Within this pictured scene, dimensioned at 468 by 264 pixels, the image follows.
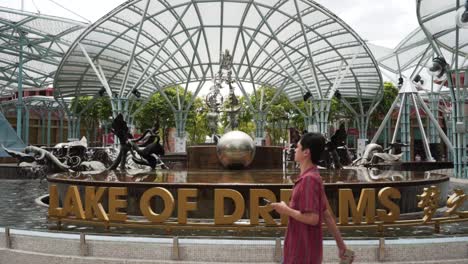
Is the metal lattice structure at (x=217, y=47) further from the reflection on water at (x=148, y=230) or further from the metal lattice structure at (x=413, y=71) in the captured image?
the reflection on water at (x=148, y=230)

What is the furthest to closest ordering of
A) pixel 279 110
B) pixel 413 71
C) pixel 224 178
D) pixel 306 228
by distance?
pixel 279 110
pixel 413 71
pixel 224 178
pixel 306 228

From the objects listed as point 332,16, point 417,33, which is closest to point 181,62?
point 332,16

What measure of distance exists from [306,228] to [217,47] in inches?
2062

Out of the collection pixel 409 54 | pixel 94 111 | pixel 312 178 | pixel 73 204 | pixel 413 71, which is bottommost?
pixel 73 204

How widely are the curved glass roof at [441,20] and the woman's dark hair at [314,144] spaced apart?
90.4 ft

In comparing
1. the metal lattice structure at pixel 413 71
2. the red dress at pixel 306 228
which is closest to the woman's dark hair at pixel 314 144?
the red dress at pixel 306 228

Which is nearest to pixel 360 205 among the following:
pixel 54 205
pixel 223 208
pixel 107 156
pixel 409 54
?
pixel 223 208

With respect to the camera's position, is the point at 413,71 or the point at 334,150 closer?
the point at 334,150

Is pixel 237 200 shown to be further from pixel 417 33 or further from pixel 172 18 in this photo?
pixel 417 33

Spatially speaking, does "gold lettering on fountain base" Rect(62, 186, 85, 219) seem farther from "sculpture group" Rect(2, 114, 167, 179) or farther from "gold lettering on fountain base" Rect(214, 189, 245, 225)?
"sculpture group" Rect(2, 114, 167, 179)

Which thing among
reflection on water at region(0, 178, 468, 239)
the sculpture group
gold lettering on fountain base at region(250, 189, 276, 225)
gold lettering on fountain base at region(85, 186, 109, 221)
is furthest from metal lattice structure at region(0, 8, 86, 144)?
gold lettering on fountain base at region(250, 189, 276, 225)

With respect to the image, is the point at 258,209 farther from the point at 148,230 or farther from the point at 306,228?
the point at 306,228

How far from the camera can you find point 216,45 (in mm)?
55344

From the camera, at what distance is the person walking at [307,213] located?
4566mm
